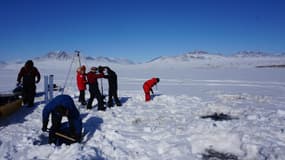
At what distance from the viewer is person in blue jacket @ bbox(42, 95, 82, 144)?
529 cm

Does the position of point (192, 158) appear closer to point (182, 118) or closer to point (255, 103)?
point (182, 118)

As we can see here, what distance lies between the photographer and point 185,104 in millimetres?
9773

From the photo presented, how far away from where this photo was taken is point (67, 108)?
5367mm

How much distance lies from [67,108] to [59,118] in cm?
36

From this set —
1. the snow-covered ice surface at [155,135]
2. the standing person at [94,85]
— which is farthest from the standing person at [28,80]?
the standing person at [94,85]

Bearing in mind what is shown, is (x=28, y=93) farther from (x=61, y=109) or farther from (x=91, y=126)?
(x=61, y=109)

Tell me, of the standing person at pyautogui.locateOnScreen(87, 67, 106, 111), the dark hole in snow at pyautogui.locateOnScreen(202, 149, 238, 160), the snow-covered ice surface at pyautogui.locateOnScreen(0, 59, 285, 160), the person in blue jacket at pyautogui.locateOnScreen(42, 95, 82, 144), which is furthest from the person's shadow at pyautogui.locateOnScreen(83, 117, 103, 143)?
the dark hole in snow at pyautogui.locateOnScreen(202, 149, 238, 160)

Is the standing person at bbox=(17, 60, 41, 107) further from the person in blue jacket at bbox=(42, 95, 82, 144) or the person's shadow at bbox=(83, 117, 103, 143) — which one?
the person in blue jacket at bbox=(42, 95, 82, 144)

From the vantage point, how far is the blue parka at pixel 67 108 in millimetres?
5285

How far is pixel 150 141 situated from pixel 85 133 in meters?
1.55

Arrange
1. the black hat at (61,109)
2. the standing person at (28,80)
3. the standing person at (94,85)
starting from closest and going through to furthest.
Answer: the black hat at (61,109) → the standing person at (94,85) → the standing person at (28,80)

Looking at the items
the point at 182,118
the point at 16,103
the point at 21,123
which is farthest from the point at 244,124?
the point at 16,103

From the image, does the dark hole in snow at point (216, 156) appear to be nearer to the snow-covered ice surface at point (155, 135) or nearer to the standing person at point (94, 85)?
the snow-covered ice surface at point (155, 135)

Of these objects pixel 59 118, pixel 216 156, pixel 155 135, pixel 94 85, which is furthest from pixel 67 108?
pixel 94 85
